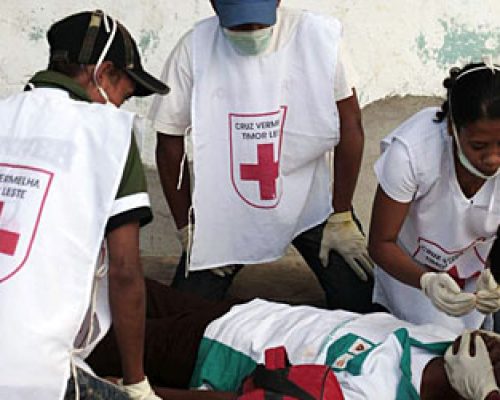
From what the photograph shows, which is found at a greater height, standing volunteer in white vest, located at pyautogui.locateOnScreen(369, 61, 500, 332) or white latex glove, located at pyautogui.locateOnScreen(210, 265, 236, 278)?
standing volunteer in white vest, located at pyautogui.locateOnScreen(369, 61, 500, 332)

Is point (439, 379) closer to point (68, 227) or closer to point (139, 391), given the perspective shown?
point (139, 391)

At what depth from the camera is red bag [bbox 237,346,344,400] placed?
2.12 m

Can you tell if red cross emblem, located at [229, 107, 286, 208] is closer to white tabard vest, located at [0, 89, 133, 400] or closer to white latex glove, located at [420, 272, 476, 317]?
white latex glove, located at [420, 272, 476, 317]

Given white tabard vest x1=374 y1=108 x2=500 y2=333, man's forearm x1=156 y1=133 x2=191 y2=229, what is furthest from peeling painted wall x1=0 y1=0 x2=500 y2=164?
white tabard vest x1=374 y1=108 x2=500 y2=333

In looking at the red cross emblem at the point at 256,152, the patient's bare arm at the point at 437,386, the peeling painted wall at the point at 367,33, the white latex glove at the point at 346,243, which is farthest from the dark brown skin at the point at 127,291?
the peeling painted wall at the point at 367,33

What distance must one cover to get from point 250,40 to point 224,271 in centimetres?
71

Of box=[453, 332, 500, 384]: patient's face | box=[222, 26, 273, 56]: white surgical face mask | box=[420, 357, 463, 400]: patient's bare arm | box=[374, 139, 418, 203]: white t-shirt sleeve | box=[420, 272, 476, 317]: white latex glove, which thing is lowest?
box=[420, 357, 463, 400]: patient's bare arm

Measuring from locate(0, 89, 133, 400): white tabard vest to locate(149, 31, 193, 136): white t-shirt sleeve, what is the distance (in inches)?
38.6

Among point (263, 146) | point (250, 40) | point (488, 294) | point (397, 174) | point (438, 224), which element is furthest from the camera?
point (263, 146)

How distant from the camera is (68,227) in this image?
6.45 feet

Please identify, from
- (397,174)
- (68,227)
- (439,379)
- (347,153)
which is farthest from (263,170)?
(68,227)

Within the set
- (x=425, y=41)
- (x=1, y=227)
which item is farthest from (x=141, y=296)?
(x=425, y=41)

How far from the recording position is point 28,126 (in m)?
2.03

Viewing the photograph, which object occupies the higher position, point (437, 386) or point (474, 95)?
point (474, 95)
